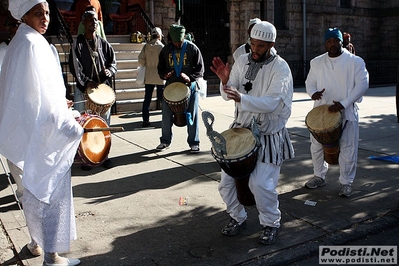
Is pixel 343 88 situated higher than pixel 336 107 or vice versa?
pixel 343 88

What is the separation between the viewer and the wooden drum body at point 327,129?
502cm

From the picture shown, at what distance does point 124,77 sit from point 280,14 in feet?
27.5

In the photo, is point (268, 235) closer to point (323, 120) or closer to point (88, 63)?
point (323, 120)

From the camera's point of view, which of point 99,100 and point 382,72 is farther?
point 382,72

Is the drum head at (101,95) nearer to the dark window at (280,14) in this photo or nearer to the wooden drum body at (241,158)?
the wooden drum body at (241,158)

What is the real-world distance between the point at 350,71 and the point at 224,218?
2115mm

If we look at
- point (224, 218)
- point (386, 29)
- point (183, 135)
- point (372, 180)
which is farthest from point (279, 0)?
point (224, 218)

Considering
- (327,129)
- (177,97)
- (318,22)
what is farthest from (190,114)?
(318,22)

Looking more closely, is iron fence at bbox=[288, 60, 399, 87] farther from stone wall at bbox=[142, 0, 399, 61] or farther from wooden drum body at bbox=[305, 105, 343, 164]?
wooden drum body at bbox=[305, 105, 343, 164]

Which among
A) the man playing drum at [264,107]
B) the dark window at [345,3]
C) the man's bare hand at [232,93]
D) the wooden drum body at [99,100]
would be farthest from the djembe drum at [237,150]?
the dark window at [345,3]

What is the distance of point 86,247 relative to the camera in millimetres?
4008

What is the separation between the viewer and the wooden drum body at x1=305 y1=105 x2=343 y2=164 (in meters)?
5.02

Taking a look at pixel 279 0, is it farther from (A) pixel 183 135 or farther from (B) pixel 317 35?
(A) pixel 183 135

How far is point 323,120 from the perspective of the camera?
511cm
